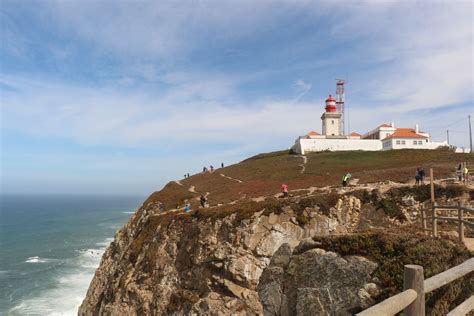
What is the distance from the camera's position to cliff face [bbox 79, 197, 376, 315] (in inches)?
899

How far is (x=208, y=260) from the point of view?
2491 cm

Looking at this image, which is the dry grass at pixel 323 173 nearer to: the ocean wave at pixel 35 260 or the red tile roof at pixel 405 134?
the red tile roof at pixel 405 134

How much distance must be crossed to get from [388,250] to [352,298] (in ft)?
5.99

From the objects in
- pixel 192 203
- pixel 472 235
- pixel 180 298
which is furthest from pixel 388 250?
pixel 192 203

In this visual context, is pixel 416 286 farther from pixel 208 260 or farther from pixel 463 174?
pixel 463 174

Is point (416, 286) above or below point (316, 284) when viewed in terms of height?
above

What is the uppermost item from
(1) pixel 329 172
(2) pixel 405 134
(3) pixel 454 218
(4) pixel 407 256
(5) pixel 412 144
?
(2) pixel 405 134

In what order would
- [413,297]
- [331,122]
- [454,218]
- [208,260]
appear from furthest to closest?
1. [331,122]
2. [208,260]
3. [454,218]
4. [413,297]

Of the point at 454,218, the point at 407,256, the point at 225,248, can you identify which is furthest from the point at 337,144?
the point at 407,256

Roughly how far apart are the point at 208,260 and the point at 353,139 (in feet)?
213

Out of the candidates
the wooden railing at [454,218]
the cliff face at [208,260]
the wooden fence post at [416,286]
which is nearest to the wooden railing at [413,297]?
the wooden fence post at [416,286]

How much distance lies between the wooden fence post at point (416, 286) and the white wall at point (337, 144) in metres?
77.4

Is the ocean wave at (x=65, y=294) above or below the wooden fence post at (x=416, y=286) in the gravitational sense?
below

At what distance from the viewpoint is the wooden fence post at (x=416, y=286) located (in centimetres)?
399
